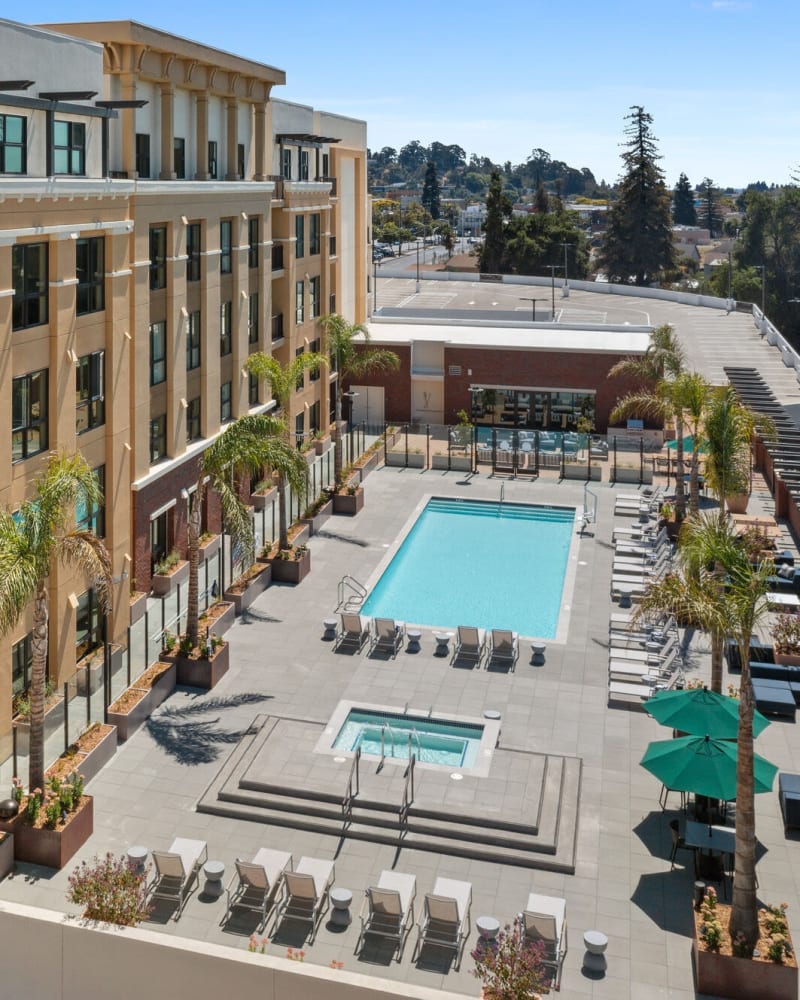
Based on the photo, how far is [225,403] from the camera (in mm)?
33625

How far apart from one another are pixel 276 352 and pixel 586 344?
15.3 meters

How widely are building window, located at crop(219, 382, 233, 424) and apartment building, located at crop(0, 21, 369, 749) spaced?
0.20 feet

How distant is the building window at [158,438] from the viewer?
28547 mm

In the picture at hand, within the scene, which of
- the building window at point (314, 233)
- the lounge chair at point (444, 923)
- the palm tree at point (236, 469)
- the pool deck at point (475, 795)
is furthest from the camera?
the building window at point (314, 233)

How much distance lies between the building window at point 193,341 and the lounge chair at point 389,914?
1853cm

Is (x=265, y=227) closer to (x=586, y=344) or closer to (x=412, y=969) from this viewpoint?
(x=586, y=344)

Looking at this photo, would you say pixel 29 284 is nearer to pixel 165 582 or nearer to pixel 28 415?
pixel 28 415

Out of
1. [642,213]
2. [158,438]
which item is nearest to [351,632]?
[158,438]

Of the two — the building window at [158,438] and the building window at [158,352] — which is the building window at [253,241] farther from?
the building window at [158,438]

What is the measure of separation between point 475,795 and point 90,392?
39.6 ft

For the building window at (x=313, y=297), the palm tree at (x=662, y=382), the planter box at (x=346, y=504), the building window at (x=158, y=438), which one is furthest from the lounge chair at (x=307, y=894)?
the building window at (x=313, y=297)

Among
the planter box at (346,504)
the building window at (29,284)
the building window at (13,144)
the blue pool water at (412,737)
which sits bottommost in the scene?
the blue pool water at (412,737)

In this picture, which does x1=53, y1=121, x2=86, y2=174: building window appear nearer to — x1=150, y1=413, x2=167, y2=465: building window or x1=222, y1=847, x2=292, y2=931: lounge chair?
x1=150, y1=413, x2=167, y2=465: building window

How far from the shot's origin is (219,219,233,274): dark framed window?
32656 millimetres
